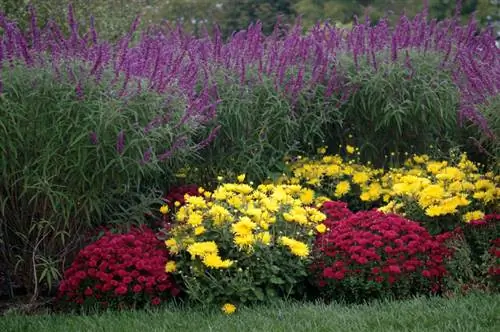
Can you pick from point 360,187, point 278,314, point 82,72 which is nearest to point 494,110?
point 360,187

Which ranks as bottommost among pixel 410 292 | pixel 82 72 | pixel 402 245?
pixel 410 292

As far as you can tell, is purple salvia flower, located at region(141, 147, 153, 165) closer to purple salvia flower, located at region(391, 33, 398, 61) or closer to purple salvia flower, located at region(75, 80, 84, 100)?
purple salvia flower, located at region(75, 80, 84, 100)

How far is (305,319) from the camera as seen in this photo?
461 cm

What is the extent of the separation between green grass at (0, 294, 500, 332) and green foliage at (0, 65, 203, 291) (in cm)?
64

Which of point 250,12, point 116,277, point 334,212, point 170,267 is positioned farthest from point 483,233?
point 250,12

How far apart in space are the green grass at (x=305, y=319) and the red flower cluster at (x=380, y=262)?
0.24 metres

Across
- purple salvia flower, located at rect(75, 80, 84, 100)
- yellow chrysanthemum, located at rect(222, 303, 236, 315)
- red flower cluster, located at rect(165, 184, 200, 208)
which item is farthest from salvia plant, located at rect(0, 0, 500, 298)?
yellow chrysanthemum, located at rect(222, 303, 236, 315)

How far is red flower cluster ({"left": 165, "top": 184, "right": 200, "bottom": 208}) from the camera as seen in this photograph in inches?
248

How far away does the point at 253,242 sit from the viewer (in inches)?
200

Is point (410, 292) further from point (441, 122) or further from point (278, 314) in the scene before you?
point (441, 122)

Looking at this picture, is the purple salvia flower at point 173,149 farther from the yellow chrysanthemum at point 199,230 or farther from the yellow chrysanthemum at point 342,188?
the yellow chrysanthemum at point 342,188

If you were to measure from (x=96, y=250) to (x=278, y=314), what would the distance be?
131cm

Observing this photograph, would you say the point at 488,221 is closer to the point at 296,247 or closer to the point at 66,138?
the point at 296,247

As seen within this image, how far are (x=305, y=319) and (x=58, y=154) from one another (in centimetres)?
198
